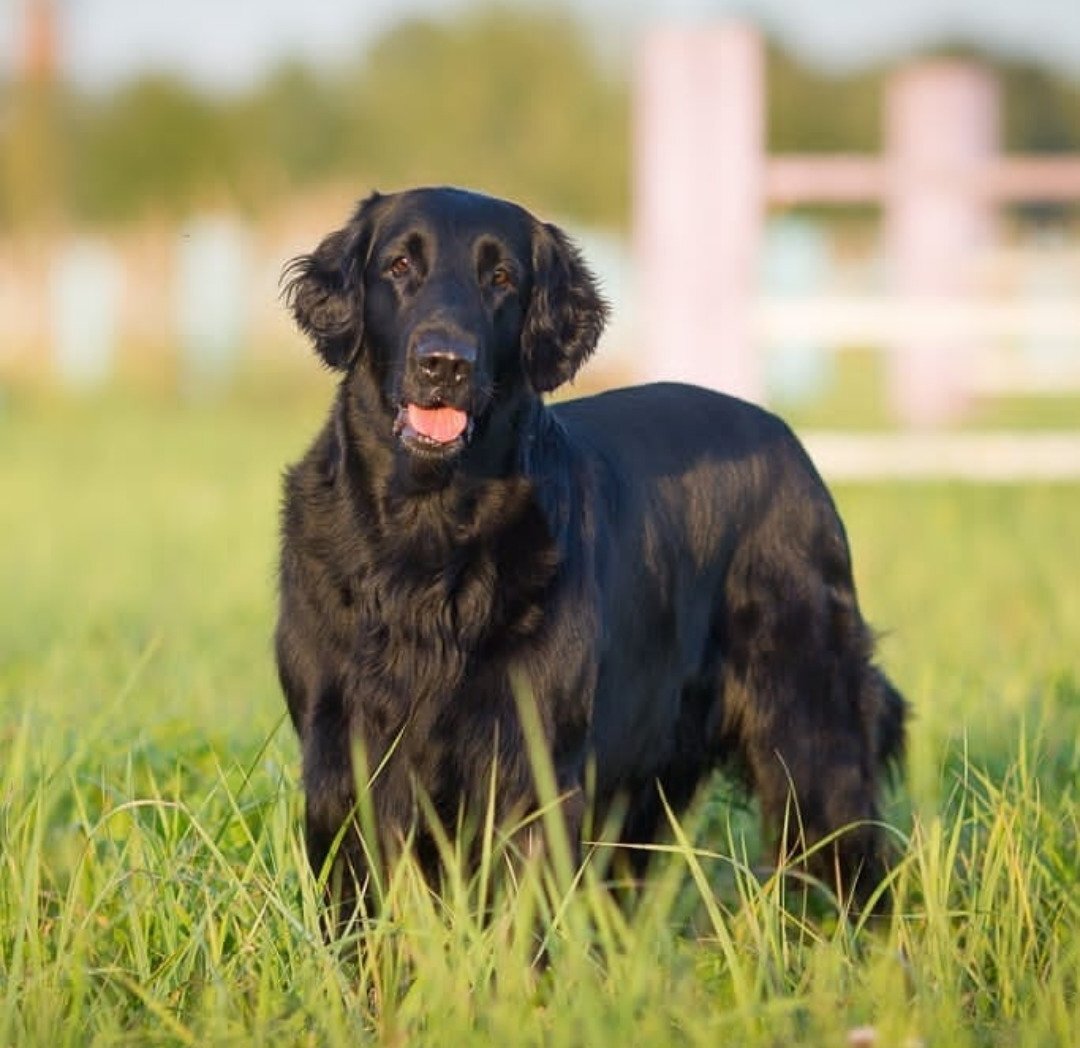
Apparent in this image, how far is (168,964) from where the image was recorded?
12.3 ft

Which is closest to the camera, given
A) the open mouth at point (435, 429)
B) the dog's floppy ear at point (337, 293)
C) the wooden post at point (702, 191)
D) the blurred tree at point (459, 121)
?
the open mouth at point (435, 429)

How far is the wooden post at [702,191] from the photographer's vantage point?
12188 mm

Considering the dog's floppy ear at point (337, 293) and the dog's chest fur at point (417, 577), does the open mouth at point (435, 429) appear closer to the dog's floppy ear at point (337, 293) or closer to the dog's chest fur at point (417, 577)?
the dog's chest fur at point (417, 577)

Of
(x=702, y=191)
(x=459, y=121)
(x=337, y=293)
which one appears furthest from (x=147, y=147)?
(x=337, y=293)

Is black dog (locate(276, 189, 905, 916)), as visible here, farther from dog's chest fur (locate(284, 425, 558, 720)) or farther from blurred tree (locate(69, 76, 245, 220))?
blurred tree (locate(69, 76, 245, 220))

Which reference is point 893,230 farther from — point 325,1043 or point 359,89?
point 359,89

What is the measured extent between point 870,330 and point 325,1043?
10298mm

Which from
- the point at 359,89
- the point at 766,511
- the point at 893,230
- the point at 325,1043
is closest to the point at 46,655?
the point at 766,511

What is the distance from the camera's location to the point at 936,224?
750 inches

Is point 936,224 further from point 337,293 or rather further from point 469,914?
point 469,914

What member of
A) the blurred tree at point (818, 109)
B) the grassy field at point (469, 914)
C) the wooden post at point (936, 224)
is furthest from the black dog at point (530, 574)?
the blurred tree at point (818, 109)

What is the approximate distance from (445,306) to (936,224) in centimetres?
1524

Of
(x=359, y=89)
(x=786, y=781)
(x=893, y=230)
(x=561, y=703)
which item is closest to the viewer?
(x=561, y=703)

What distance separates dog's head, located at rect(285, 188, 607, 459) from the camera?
4.28 metres
